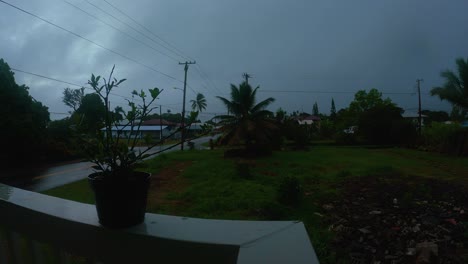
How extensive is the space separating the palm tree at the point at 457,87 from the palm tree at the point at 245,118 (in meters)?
9.20

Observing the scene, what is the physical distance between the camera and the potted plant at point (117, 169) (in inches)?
38.5

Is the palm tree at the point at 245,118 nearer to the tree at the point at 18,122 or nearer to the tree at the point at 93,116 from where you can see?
the tree at the point at 18,122

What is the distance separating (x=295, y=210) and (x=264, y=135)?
10569 mm

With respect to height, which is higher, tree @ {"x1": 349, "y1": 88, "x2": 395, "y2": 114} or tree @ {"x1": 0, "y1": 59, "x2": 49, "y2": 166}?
tree @ {"x1": 349, "y1": 88, "x2": 395, "y2": 114}

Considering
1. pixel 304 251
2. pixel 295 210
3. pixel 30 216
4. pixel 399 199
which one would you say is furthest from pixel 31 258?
pixel 399 199

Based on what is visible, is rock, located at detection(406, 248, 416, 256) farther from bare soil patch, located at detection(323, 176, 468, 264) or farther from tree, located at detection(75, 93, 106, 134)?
tree, located at detection(75, 93, 106, 134)

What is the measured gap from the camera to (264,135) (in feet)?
52.1

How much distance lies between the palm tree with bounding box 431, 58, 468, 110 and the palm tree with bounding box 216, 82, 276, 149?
30.2ft

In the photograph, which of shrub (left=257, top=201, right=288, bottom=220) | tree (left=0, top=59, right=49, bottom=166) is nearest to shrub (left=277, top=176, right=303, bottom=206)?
shrub (left=257, top=201, right=288, bottom=220)

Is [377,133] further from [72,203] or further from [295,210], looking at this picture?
[72,203]

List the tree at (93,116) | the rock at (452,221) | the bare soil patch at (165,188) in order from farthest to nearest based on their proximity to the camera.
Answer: the bare soil patch at (165,188) → the rock at (452,221) → the tree at (93,116)

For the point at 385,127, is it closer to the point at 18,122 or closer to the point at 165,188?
the point at 165,188

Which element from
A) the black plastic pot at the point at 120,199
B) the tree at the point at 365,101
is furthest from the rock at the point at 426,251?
the tree at the point at 365,101

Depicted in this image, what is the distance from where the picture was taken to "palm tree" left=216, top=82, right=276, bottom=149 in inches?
625
